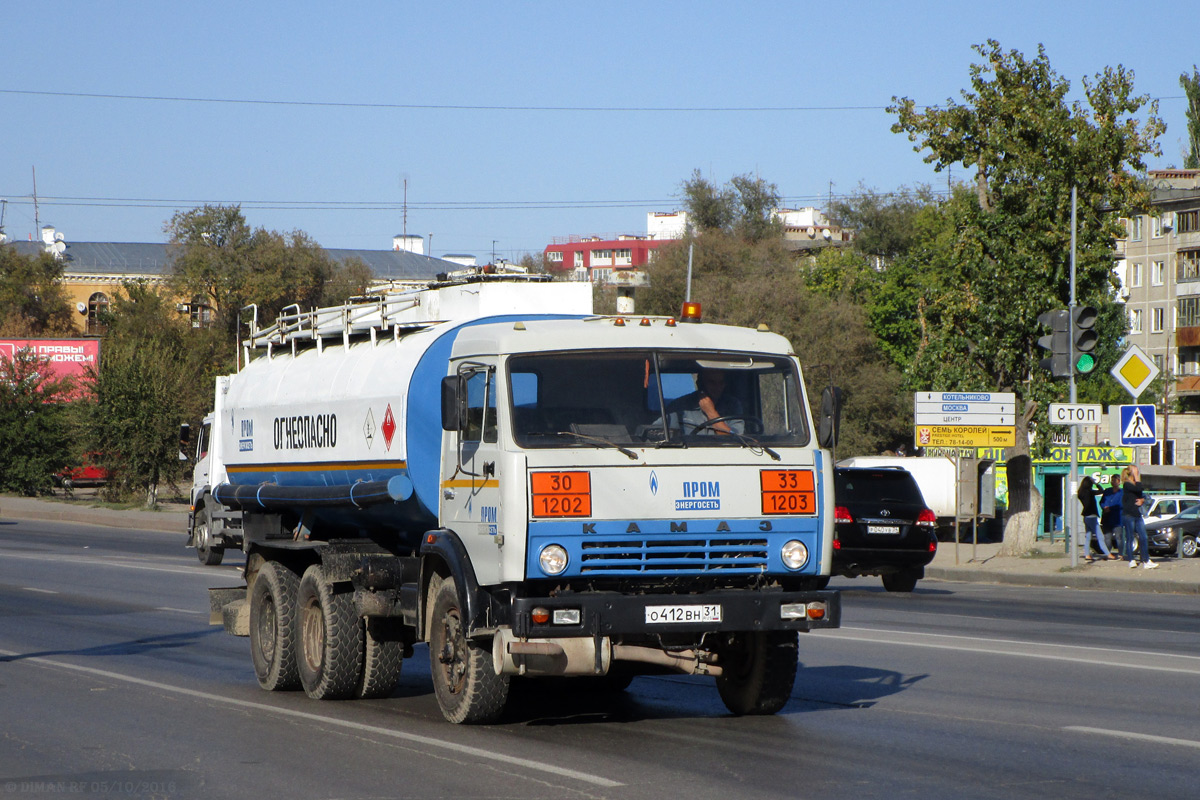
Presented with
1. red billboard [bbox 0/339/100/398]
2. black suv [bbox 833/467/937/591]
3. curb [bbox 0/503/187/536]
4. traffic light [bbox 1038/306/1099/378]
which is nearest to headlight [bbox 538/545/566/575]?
black suv [bbox 833/467/937/591]

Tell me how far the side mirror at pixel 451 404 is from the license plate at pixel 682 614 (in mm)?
1675

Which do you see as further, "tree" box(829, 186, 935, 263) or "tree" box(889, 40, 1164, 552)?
"tree" box(829, 186, 935, 263)

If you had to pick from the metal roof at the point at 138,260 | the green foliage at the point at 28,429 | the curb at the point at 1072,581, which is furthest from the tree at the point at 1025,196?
the metal roof at the point at 138,260

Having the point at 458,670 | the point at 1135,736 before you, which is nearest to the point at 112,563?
the point at 458,670

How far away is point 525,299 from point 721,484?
2961 mm

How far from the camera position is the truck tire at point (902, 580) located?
22172 millimetres

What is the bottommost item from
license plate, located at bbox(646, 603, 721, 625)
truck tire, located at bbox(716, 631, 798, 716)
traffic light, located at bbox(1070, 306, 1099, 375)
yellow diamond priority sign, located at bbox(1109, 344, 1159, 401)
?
truck tire, located at bbox(716, 631, 798, 716)

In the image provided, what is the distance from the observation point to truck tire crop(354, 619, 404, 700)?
35.2 ft

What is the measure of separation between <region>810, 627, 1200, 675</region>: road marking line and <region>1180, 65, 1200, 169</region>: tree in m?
84.6

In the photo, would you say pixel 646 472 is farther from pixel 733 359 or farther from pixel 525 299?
pixel 525 299

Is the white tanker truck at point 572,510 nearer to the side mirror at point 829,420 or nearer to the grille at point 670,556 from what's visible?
the grille at point 670,556

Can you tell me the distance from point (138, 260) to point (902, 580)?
360 ft

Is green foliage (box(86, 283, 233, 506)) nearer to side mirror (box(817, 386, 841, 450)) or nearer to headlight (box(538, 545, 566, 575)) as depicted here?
side mirror (box(817, 386, 841, 450))

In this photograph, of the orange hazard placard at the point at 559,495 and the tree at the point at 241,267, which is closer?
the orange hazard placard at the point at 559,495
